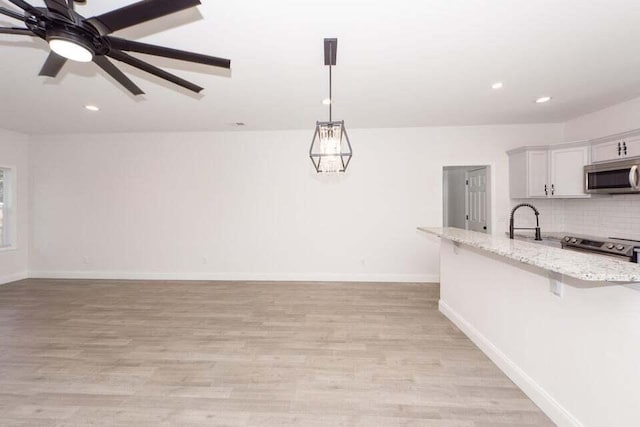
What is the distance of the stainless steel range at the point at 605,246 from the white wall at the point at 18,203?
8479mm

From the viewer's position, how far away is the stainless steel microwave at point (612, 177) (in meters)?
2.97

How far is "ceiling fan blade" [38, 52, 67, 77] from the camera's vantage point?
165cm

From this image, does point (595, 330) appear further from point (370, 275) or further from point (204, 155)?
point (204, 155)

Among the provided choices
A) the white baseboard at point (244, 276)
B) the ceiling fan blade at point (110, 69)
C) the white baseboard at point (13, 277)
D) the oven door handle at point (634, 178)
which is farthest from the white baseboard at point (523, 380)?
the white baseboard at point (13, 277)

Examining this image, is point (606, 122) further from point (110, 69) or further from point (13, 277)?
point (13, 277)

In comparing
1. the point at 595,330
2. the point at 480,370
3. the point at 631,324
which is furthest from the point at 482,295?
the point at 631,324

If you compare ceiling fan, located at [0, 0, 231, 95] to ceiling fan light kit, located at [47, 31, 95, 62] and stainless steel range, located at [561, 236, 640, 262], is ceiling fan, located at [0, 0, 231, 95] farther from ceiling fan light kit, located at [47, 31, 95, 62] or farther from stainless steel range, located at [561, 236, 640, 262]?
stainless steel range, located at [561, 236, 640, 262]

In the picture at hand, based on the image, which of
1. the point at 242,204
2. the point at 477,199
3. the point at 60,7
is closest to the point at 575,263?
the point at 60,7

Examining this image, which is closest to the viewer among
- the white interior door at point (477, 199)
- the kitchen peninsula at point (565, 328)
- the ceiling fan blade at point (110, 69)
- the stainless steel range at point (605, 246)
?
the kitchen peninsula at point (565, 328)

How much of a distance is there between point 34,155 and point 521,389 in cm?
755

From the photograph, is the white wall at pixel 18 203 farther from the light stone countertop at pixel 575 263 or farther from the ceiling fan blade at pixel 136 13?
the light stone countertop at pixel 575 263

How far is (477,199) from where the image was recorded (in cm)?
495

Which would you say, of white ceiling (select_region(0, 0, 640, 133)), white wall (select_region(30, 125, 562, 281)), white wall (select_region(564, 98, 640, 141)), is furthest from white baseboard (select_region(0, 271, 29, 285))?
white wall (select_region(564, 98, 640, 141))

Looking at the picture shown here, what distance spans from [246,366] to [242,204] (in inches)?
118
